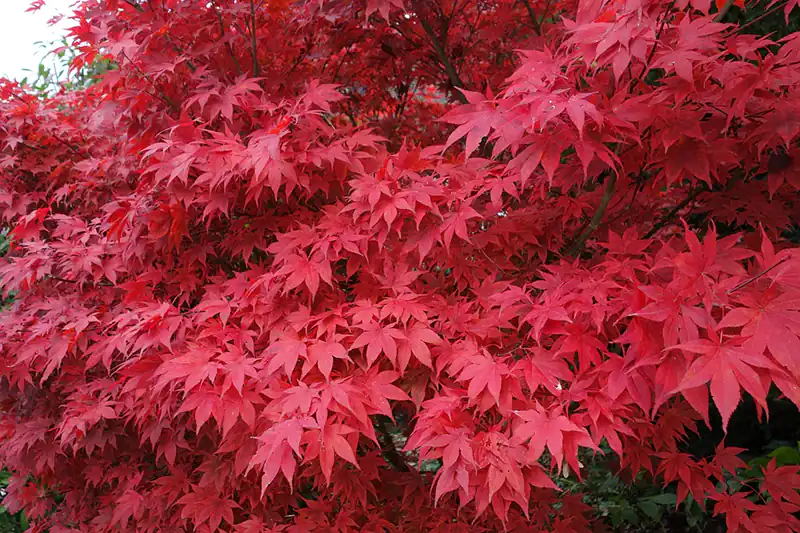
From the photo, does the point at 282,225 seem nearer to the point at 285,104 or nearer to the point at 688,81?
the point at 285,104

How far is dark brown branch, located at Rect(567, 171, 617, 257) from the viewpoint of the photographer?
2064mm

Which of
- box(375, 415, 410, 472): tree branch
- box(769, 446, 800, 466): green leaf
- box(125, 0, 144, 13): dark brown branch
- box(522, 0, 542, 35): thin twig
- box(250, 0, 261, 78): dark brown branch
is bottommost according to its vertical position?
box(769, 446, 800, 466): green leaf

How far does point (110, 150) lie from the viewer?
10.3 feet

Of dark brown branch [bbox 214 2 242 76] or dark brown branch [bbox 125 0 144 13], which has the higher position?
dark brown branch [bbox 125 0 144 13]

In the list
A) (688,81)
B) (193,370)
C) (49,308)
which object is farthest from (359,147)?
(49,308)

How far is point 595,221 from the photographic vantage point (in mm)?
2182

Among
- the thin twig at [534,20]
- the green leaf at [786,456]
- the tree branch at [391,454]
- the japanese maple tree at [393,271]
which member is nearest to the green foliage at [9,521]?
the japanese maple tree at [393,271]

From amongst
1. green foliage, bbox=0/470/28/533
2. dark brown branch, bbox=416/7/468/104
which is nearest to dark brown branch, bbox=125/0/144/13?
dark brown branch, bbox=416/7/468/104

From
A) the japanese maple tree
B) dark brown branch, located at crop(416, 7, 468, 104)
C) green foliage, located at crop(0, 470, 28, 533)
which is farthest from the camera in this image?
green foliage, located at crop(0, 470, 28, 533)

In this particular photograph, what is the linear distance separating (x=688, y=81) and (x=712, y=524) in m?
2.86

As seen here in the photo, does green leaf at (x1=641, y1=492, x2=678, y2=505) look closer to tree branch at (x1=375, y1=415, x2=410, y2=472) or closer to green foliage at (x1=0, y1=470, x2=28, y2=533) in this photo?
tree branch at (x1=375, y1=415, x2=410, y2=472)

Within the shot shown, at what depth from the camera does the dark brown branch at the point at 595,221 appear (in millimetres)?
2064

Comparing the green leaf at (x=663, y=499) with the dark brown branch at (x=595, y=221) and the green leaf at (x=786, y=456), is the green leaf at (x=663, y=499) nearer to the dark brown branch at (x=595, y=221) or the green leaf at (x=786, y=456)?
the green leaf at (x=786, y=456)

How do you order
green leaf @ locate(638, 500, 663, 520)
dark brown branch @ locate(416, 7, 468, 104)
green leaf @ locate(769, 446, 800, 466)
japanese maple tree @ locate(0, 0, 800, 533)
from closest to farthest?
1. japanese maple tree @ locate(0, 0, 800, 533)
2. dark brown branch @ locate(416, 7, 468, 104)
3. green leaf @ locate(769, 446, 800, 466)
4. green leaf @ locate(638, 500, 663, 520)
